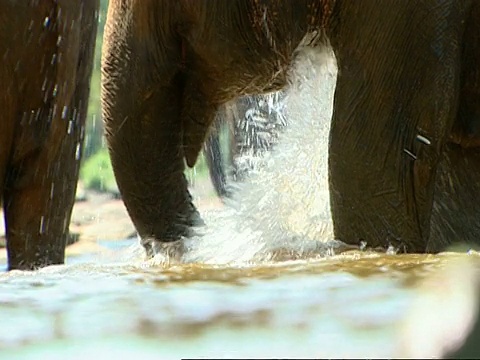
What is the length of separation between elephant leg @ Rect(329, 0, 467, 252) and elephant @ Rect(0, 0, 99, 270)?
1352 millimetres

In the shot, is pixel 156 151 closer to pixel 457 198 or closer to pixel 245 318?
pixel 457 198

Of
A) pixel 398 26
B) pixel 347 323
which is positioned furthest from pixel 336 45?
pixel 347 323

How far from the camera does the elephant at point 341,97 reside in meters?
3.21

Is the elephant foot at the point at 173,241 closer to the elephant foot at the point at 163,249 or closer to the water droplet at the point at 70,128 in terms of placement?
the elephant foot at the point at 163,249

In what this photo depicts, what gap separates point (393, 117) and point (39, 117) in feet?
5.14

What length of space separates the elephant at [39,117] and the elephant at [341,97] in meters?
0.55

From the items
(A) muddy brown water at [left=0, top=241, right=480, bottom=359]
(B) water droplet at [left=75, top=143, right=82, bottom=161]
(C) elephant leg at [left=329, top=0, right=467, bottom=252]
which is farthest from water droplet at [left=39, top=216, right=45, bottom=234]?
(A) muddy brown water at [left=0, top=241, right=480, bottom=359]

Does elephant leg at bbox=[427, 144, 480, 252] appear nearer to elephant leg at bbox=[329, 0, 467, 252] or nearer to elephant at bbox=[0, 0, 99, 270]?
elephant leg at bbox=[329, 0, 467, 252]

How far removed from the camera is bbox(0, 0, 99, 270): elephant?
4207 mm

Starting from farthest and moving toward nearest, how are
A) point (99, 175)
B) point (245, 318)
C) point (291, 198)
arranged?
point (99, 175) → point (291, 198) → point (245, 318)

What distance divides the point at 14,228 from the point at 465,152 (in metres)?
1.58

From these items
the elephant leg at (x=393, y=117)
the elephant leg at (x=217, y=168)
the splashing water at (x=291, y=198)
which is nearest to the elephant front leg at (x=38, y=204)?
the splashing water at (x=291, y=198)

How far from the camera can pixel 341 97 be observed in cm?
329

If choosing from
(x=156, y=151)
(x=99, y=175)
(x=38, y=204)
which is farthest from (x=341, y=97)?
(x=99, y=175)
